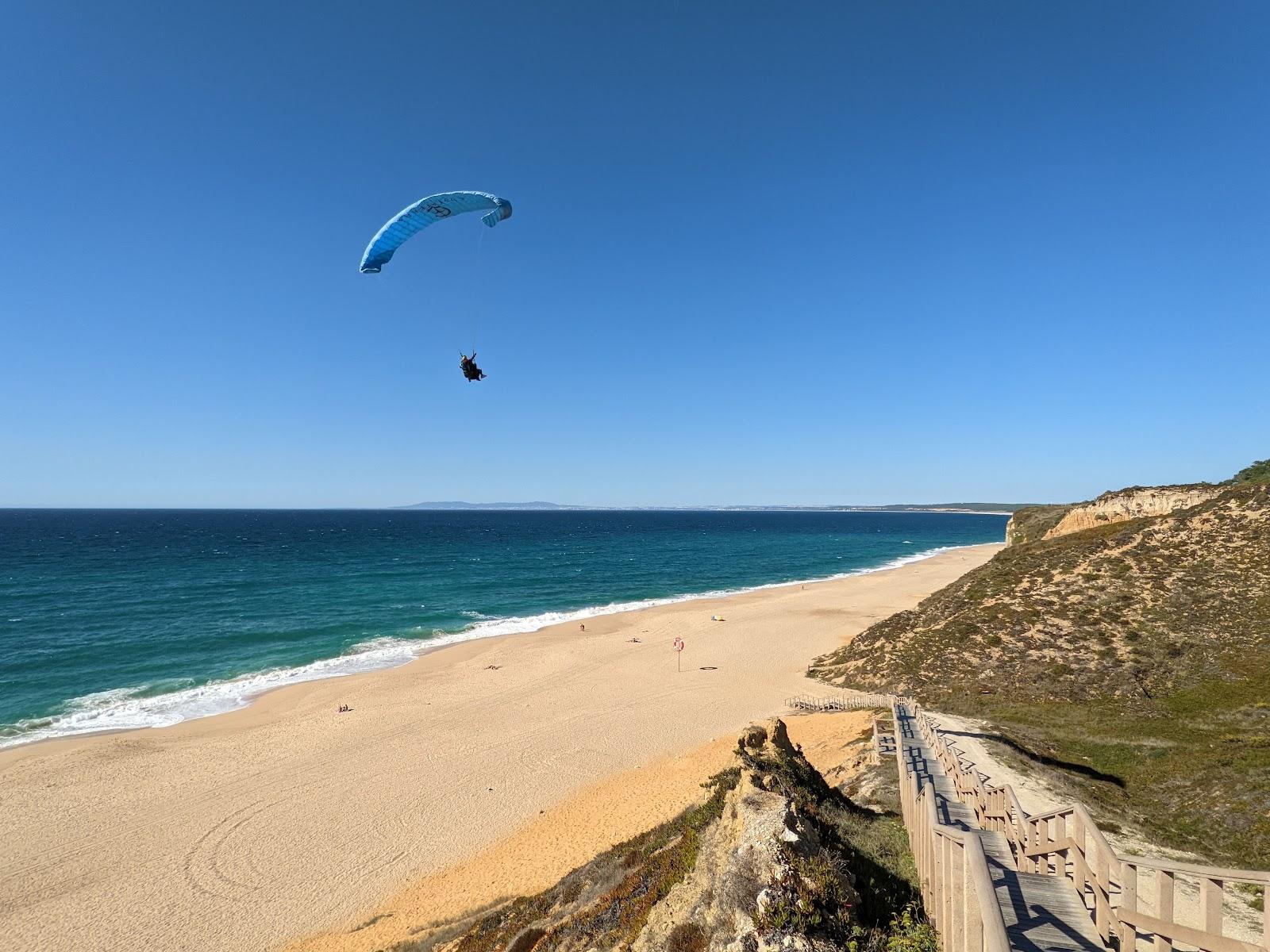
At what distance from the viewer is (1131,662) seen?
2084cm

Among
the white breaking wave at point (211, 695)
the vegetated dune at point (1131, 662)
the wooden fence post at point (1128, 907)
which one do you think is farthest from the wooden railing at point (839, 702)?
the white breaking wave at point (211, 695)

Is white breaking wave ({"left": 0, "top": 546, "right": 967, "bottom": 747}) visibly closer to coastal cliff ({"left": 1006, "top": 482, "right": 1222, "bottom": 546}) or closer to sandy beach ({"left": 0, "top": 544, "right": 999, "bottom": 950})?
sandy beach ({"left": 0, "top": 544, "right": 999, "bottom": 950})

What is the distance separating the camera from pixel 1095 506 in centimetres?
4016

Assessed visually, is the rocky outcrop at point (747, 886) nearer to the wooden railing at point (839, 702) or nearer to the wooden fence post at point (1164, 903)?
the wooden fence post at point (1164, 903)

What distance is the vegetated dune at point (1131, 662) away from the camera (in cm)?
1232

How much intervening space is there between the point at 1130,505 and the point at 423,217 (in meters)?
45.0

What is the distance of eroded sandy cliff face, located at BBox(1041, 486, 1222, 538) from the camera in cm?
3422

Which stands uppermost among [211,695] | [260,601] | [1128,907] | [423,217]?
[423,217]

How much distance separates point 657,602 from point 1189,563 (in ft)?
125

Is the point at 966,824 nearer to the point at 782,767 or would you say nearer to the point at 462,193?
the point at 782,767

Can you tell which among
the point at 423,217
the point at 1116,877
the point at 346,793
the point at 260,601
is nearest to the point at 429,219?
the point at 423,217

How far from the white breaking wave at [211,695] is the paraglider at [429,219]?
21.2m

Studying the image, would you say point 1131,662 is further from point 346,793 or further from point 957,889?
point 346,793

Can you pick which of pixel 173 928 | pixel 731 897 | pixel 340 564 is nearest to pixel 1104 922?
pixel 731 897
